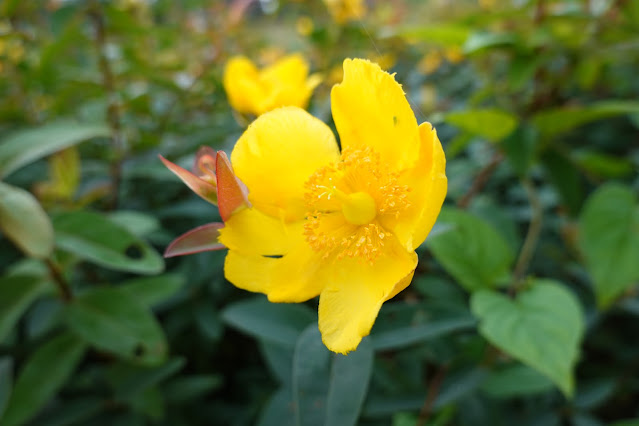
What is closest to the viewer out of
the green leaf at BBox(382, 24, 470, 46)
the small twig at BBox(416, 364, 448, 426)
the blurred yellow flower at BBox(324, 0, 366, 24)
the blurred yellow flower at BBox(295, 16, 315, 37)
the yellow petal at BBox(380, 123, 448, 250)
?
the yellow petal at BBox(380, 123, 448, 250)

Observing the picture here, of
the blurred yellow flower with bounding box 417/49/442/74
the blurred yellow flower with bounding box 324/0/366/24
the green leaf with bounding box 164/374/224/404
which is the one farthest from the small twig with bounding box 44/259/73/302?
the blurred yellow flower with bounding box 417/49/442/74

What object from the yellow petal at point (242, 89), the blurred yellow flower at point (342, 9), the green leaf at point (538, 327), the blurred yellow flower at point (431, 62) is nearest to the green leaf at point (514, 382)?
the green leaf at point (538, 327)

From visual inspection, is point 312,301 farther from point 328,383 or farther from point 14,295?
point 14,295

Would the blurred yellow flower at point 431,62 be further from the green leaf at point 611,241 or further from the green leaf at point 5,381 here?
the green leaf at point 5,381

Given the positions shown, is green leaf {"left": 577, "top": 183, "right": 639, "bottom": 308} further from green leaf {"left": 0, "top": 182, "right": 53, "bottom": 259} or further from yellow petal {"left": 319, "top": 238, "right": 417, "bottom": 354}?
green leaf {"left": 0, "top": 182, "right": 53, "bottom": 259}

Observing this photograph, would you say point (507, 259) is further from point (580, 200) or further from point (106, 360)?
point (106, 360)

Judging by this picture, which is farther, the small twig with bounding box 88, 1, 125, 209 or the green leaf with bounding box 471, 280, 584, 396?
the small twig with bounding box 88, 1, 125, 209
